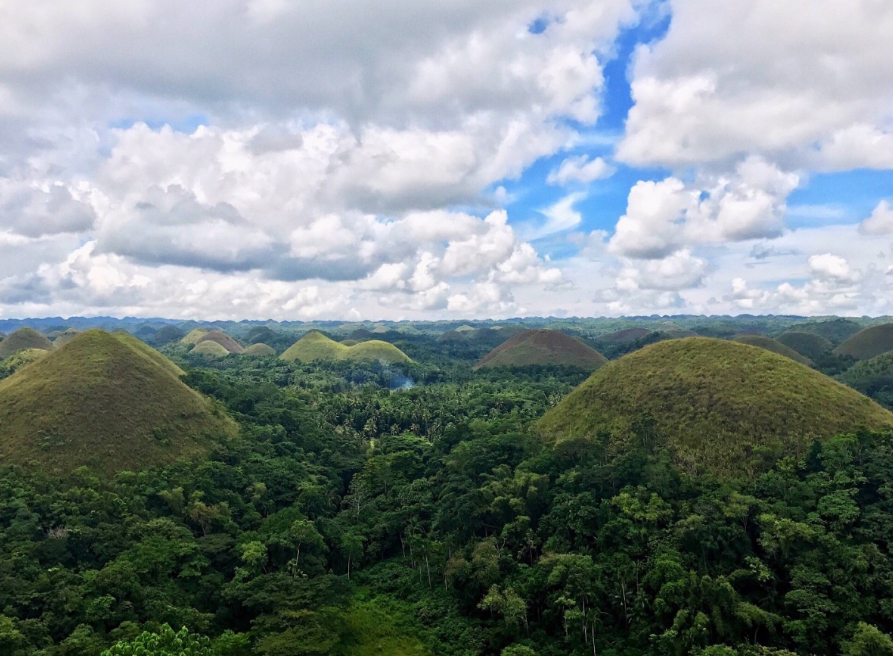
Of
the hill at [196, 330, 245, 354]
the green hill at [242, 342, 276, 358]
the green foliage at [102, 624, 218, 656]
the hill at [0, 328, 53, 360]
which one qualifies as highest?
the hill at [0, 328, 53, 360]

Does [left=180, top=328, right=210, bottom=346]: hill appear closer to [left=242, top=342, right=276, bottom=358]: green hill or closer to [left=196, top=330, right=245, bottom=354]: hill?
[left=196, top=330, right=245, bottom=354]: hill

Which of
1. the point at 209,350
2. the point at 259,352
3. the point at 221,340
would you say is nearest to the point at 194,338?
the point at 221,340

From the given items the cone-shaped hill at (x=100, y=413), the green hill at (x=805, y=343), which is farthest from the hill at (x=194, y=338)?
the green hill at (x=805, y=343)

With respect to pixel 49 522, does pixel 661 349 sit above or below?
above

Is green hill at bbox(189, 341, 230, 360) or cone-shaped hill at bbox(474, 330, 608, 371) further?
green hill at bbox(189, 341, 230, 360)

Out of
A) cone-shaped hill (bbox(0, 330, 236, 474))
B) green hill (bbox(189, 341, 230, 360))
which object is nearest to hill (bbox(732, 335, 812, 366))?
cone-shaped hill (bbox(0, 330, 236, 474))

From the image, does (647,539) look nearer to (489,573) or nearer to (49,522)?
(489,573)

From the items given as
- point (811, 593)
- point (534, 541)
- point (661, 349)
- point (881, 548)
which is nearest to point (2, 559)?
point (534, 541)

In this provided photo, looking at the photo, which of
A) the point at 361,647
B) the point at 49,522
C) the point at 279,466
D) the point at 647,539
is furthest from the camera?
the point at 279,466

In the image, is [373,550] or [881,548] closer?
[881,548]
